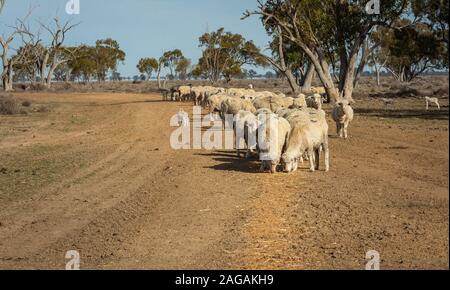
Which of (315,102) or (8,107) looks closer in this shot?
(315,102)

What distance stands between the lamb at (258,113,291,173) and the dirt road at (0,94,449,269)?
346 mm

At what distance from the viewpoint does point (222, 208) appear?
929cm

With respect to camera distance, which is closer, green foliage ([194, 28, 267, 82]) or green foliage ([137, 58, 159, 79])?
green foliage ([194, 28, 267, 82])

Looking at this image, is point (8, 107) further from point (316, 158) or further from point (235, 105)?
point (316, 158)

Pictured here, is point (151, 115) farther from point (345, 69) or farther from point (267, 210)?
point (267, 210)

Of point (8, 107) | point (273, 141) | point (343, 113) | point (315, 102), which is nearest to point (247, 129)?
point (273, 141)

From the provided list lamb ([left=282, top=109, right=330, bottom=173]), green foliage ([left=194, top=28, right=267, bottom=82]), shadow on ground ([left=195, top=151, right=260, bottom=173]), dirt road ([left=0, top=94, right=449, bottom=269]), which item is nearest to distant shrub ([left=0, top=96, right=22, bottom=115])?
dirt road ([left=0, top=94, right=449, bottom=269])

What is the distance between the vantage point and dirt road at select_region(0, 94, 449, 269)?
613 centimetres

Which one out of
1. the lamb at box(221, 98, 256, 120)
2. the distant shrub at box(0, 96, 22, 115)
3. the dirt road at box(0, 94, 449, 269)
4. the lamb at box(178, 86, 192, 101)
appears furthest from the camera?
the lamb at box(178, 86, 192, 101)

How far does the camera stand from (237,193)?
1028 centimetres

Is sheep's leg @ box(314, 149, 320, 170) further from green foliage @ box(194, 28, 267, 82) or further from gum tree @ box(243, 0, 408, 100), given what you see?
green foliage @ box(194, 28, 267, 82)

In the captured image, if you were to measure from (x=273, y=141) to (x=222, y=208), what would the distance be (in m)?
2.91

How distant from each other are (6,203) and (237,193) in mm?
4445

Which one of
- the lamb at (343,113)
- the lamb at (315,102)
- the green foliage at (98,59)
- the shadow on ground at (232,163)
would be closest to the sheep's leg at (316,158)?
the shadow on ground at (232,163)
